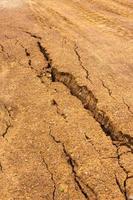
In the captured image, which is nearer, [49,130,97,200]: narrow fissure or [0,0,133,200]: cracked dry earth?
[49,130,97,200]: narrow fissure

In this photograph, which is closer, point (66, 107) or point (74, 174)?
point (74, 174)

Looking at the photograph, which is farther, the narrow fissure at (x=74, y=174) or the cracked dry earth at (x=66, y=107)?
the cracked dry earth at (x=66, y=107)

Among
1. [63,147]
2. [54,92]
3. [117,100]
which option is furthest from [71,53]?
[63,147]

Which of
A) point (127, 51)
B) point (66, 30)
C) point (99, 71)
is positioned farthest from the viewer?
point (66, 30)

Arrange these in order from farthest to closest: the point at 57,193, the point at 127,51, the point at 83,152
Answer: the point at 127,51 < the point at 83,152 < the point at 57,193

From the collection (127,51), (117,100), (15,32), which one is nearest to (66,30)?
(15,32)

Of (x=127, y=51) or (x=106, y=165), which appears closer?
(x=106, y=165)

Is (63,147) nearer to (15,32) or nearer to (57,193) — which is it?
(57,193)
